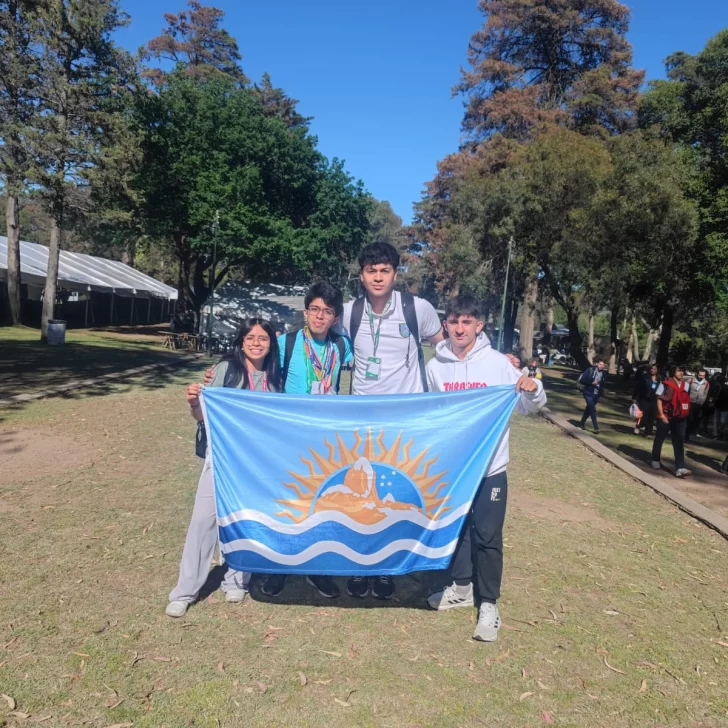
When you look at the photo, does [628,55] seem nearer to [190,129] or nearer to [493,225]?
[493,225]

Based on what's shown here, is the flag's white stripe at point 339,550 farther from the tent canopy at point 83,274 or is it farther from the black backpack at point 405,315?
the tent canopy at point 83,274

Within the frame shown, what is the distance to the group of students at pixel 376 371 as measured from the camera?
12.1ft

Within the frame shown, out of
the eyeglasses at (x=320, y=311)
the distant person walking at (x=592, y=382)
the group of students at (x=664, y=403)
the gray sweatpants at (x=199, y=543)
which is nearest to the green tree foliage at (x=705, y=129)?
the group of students at (x=664, y=403)

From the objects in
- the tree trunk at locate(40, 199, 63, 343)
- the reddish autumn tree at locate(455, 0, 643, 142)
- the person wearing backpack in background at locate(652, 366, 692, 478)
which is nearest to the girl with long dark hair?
the person wearing backpack in background at locate(652, 366, 692, 478)

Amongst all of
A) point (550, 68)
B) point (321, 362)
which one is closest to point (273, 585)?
point (321, 362)

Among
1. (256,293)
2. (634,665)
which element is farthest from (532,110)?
(634,665)

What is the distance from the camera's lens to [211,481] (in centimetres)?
364

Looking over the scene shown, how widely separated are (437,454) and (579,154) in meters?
21.6

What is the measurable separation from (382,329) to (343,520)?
1187 millimetres

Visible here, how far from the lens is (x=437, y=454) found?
373cm

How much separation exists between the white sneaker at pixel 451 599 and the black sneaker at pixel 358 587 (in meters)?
0.41

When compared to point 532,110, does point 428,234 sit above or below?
below

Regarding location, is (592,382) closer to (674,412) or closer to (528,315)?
(674,412)

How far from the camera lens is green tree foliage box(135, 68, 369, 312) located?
26828mm
